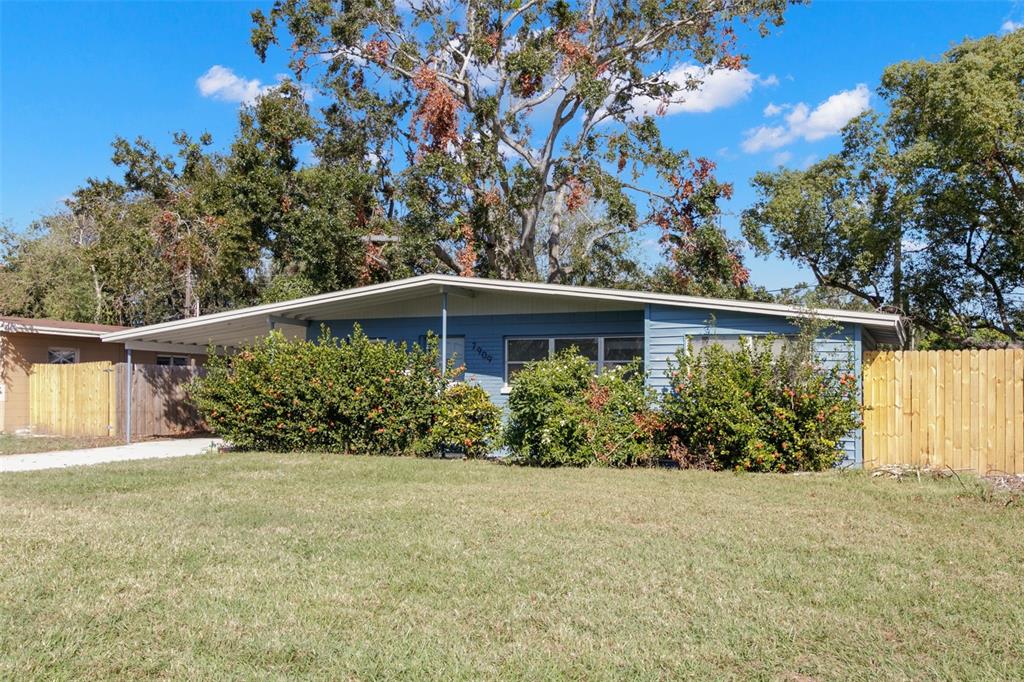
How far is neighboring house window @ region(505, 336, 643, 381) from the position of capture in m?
13.6

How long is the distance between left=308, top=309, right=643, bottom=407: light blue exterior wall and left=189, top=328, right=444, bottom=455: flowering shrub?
218 cm

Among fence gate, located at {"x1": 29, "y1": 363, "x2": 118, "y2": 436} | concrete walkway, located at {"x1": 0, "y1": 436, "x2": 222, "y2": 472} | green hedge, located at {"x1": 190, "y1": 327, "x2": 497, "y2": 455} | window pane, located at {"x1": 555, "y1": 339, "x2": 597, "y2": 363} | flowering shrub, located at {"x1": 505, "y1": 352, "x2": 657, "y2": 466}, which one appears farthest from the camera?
fence gate, located at {"x1": 29, "y1": 363, "x2": 118, "y2": 436}

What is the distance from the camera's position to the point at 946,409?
10602 mm

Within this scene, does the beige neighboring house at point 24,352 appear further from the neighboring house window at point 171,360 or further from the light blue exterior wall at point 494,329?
the light blue exterior wall at point 494,329

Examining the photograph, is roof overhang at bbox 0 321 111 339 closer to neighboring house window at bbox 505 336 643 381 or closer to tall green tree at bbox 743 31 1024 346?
neighboring house window at bbox 505 336 643 381

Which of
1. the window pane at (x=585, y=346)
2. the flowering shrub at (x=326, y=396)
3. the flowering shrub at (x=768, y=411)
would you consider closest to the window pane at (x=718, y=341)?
the flowering shrub at (x=768, y=411)

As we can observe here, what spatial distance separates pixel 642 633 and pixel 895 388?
8.36 metres

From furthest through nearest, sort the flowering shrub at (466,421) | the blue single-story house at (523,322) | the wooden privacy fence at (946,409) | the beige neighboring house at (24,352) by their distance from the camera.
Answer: the beige neighboring house at (24,352)
the flowering shrub at (466,421)
the blue single-story house at (523,322)
the wooden privacy fence at (946,409)

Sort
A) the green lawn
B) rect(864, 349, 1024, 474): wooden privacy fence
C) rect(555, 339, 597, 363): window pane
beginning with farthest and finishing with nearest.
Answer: rect(555, 339, 597, 363): window pane < rect(864, 349, 1024, 474): wooden privacy fence < the green lawn

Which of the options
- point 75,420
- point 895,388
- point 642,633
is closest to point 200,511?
point 642,633

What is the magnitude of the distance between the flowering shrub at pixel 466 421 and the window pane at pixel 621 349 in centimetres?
258

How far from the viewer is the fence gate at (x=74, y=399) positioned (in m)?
16.4

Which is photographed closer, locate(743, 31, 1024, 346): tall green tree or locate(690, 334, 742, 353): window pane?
locate(690, 334, 742, 353): window pane

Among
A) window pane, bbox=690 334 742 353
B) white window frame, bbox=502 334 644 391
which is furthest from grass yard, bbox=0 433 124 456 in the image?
window pane, bbox=690 334 742 353
